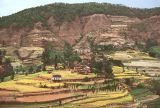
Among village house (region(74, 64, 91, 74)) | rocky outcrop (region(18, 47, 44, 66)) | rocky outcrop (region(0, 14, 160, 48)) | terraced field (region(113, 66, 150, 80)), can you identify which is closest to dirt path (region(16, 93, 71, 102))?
village house (region(74, 64, 91, 74))

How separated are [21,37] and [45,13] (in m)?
8.54

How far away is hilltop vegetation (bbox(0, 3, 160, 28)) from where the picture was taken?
333ft

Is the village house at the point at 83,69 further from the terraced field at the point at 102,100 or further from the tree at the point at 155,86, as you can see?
the tree at the point at 155,86

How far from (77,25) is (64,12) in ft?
12.5

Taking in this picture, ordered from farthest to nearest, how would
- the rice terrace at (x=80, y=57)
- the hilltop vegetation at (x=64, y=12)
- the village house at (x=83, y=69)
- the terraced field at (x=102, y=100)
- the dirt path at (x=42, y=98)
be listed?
the hilltop vegetation at (x=64, y=12), the village house at (x=83, y=69), the rice terrace at (x=80, y=57), the terraced field at (x=102, y=100), the dirt path at (x=42, y=98)

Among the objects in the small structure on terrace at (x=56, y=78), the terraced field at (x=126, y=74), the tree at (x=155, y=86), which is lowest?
the tree at (x=155, y=86)

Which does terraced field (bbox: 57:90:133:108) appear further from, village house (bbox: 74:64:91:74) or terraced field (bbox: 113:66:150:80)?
terraced field (bbox: 113:66:150:80)

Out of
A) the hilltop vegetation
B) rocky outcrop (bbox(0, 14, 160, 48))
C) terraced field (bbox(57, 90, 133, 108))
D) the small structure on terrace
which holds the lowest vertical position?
terraced field (bbox(57, 90, 133, 108))

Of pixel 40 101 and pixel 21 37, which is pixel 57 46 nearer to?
pixel 21 37

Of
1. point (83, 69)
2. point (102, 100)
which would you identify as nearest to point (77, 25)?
point (83, 69)

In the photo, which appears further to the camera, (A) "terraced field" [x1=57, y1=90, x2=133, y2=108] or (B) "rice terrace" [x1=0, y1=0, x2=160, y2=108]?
(B) "rice terrace" [x1=0, y1=0, x2=160, y2=108]

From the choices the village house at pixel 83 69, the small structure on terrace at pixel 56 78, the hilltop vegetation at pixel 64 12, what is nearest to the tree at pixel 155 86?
the village house at pixel 83 69

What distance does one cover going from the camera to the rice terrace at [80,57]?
1812 inches

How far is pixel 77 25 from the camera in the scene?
345 ft
